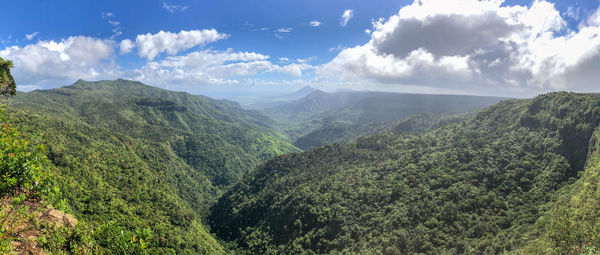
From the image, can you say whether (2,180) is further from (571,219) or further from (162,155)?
(162,155)

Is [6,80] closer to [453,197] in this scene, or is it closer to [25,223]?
[25,223]

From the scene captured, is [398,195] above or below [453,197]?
below

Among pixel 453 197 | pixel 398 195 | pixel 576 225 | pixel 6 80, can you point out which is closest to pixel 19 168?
pixel 6 80

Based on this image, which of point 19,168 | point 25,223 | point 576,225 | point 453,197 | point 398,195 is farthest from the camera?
point 398,195

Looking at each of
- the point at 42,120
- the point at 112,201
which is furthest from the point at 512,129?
the point at 42,120

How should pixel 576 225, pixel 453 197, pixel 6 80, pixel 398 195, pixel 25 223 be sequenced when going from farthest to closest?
pixel 398 195 → pixel 453 197 → pixel 576 225 → pixel 6 80 → pixel 25 223

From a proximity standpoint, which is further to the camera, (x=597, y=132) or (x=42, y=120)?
(x=42, y=120)
